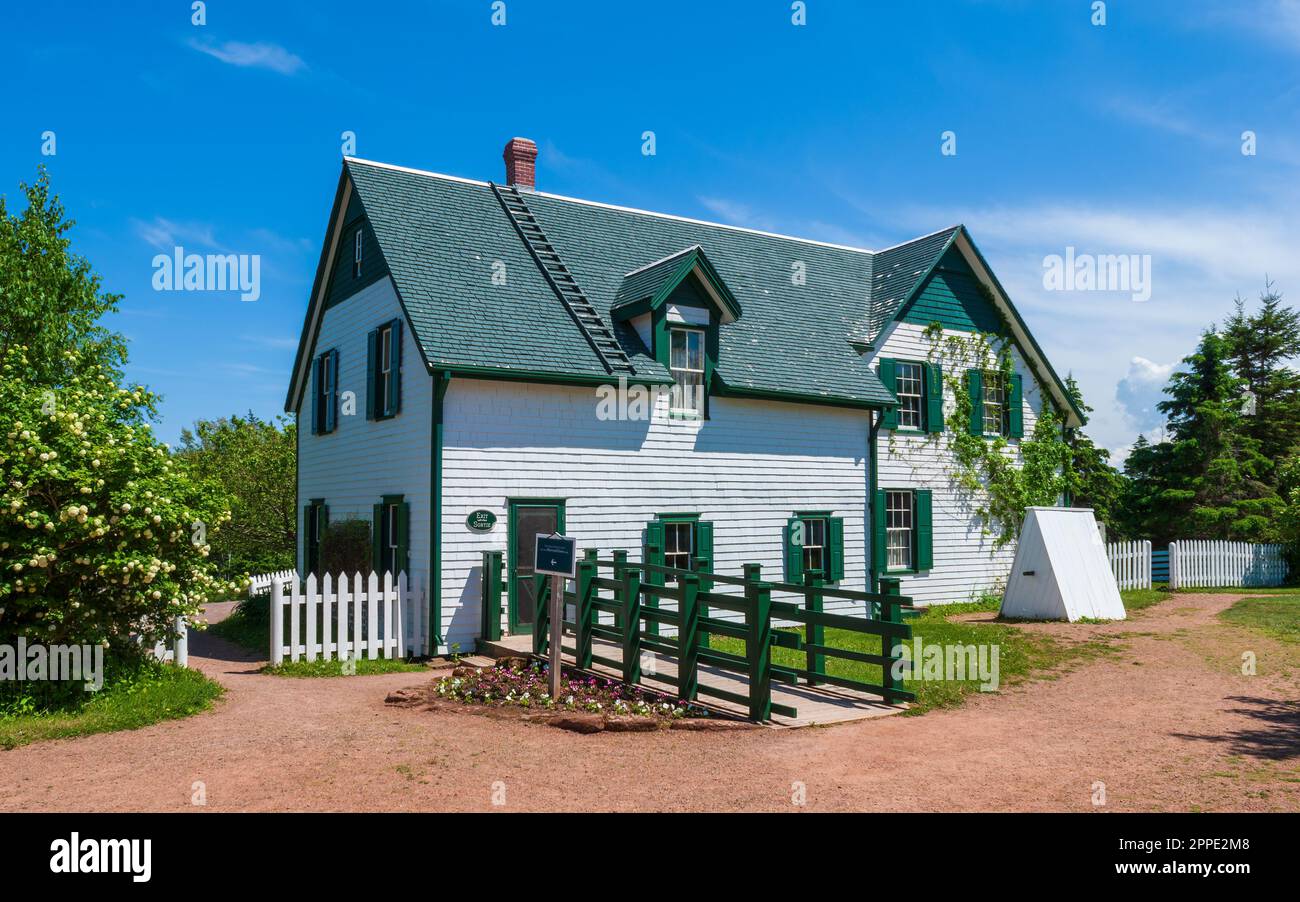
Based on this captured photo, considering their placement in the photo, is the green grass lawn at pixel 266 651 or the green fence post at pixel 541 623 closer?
the green fence post at pixel 541 623

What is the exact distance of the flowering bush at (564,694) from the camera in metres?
10.6

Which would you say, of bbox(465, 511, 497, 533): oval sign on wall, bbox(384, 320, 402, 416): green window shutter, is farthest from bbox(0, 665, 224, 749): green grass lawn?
bbox(384, 320, 402, 416): green window shutter

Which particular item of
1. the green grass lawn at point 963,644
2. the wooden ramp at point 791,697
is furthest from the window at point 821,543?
the wooden ramp at point 791,697

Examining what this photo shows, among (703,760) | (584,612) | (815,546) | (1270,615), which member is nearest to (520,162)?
(815,546)

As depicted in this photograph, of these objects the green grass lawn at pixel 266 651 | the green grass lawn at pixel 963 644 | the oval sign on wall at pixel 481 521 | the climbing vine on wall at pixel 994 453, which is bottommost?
the green grass lawn at pixel 266 651

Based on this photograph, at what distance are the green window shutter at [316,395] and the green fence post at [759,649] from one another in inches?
528

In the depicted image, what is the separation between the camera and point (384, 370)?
57.9ft

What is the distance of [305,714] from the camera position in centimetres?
1075

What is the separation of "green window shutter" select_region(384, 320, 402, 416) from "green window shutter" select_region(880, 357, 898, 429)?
1059 centimetres

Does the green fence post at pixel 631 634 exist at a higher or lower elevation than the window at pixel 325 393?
lower

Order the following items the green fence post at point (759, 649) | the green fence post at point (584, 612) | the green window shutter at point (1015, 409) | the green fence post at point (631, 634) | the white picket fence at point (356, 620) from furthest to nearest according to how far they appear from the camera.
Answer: the green window shutter at point (1015, 409) → the white picket fence at point (356, 620) → the green fence post at point (584, 612) → the green fence post at point (631, 634) → the green fence post at point (759, 649)

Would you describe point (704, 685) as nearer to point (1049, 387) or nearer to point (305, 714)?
point (305, 714)

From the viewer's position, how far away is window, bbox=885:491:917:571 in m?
21.2

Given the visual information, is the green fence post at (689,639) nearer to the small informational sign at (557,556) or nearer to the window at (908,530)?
the small informational sign at (557,556)
